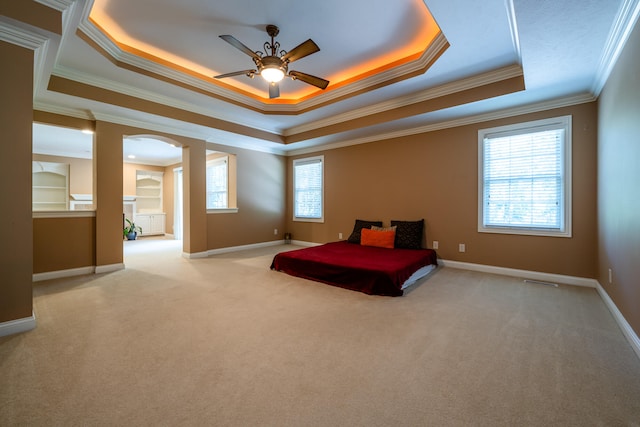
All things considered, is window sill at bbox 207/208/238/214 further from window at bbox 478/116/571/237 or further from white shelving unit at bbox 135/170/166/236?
window at bbox 478/116/571/237

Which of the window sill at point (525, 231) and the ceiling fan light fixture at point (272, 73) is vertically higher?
the ceiling fan light fixture at point (272, 73)

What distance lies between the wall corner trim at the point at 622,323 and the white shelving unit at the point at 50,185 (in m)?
11.3

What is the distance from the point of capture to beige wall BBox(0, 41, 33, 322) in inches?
85.8

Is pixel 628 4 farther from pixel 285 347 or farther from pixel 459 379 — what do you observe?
pixel 285 347

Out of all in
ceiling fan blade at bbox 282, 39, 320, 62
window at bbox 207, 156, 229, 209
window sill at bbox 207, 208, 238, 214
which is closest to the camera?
ceiling fan blade at bbox 282, 39, 320, 62

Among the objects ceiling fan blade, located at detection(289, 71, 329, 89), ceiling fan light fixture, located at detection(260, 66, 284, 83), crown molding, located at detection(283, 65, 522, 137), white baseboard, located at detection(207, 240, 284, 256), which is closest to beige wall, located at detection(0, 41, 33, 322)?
ceiling fan light fixture, located at detection(260, 66, 284, 83)

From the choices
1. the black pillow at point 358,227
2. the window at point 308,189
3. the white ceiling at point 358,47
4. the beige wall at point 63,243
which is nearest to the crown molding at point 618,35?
the white ceiling at point 358,47

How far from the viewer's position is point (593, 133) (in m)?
3.47

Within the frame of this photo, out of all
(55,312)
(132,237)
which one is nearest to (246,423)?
(55,312)

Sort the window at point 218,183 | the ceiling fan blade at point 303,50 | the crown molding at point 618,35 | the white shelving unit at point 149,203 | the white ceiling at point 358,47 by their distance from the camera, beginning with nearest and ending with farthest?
1. the crown molding at point 618,35
2. the white ceiling at point 358,47
3. the ceiling fan blade at point 303,50
4. the window at point 218,183
5. the white shelving unit at point 149,203

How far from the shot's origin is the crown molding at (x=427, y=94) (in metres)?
3.42

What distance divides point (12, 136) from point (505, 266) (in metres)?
5.79

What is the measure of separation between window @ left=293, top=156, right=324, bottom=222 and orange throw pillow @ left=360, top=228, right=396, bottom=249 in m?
1.63

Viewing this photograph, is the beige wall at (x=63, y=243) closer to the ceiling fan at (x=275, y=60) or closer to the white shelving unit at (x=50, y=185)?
the ceiling fan at (x=275, y=60)
